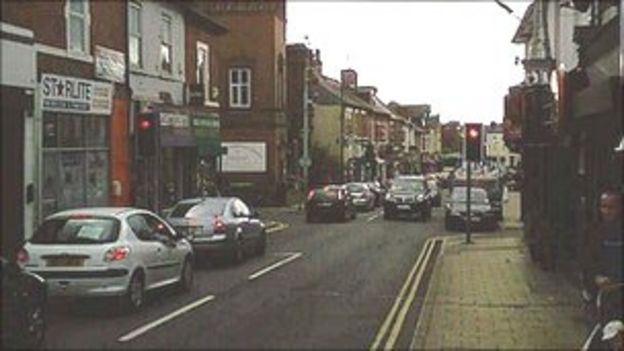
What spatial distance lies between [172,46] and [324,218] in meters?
12.9

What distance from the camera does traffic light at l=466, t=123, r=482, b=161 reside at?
26.8 meters

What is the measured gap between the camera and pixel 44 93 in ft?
69.8

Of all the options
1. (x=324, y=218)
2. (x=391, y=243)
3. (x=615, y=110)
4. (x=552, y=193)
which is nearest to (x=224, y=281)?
(x=615, y=110)

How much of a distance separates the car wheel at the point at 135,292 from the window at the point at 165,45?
54.0ft

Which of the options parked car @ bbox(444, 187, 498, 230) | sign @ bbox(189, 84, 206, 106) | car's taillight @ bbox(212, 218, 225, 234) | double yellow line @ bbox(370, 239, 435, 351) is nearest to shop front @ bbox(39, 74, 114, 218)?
car's taillight @ bbox(212, 218, 225, 234)

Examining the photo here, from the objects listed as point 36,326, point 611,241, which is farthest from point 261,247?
point 611,241

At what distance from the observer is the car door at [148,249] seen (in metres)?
14.5

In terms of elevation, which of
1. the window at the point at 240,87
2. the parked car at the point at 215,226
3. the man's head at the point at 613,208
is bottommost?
the parked car at the point at 215,226

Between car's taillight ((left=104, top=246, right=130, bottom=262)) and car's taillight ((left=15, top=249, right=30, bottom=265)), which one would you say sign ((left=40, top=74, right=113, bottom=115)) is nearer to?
car's taillight ((left=15, top=249, right=30, bottom=265))

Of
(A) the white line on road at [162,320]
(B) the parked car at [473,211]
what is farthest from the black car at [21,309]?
(B) the parked car at [473,211]

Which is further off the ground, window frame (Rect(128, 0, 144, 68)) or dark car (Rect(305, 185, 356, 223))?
window frame (Rect(128, 0, 144, 68))

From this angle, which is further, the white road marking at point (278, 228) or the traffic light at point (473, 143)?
the white road marking at point (278, 228)

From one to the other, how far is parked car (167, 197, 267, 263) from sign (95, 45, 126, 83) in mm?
4038

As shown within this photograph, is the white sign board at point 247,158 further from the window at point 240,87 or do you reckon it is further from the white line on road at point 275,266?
the white line on road at point 275,266
